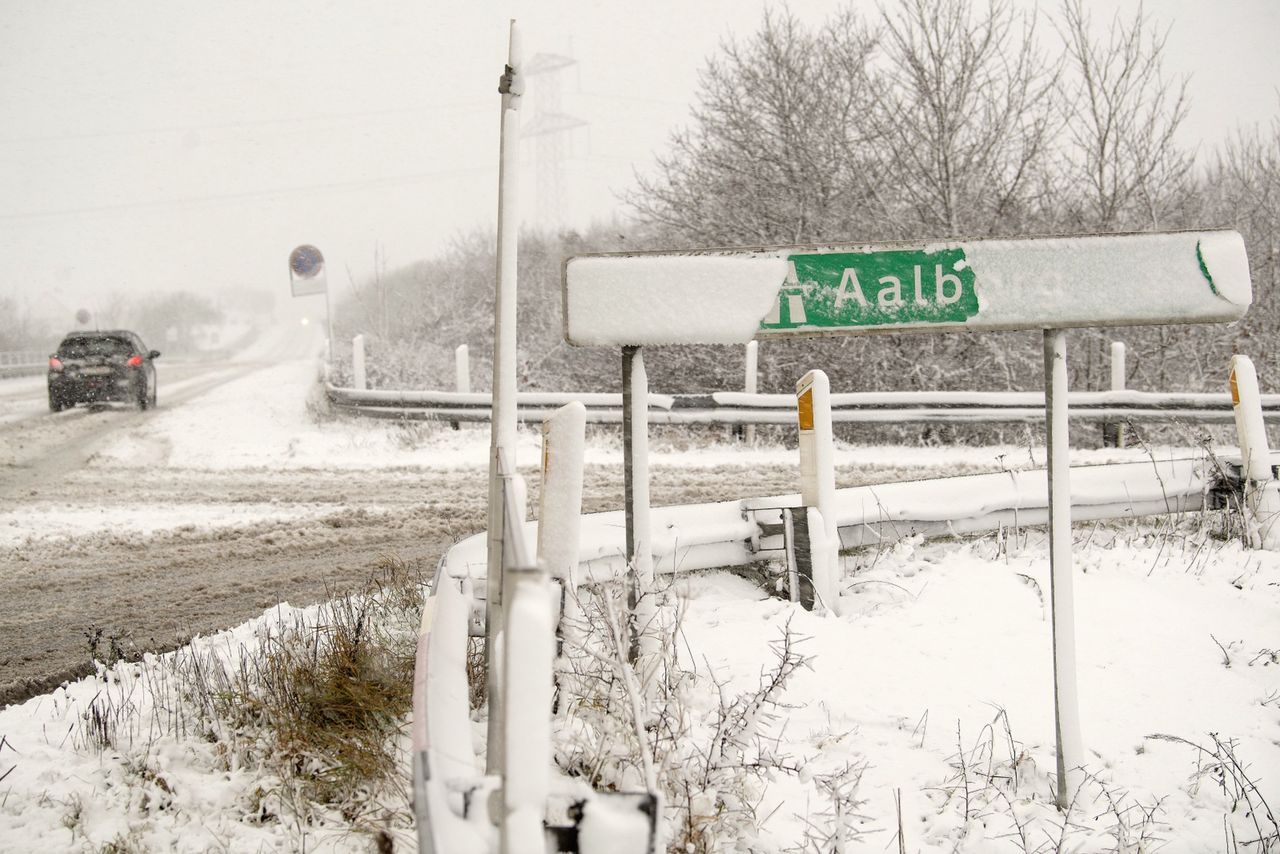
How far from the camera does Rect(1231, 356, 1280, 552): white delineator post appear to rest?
4.45 meters

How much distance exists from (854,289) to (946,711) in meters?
1.51

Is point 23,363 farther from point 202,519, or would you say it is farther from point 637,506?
point 637,506

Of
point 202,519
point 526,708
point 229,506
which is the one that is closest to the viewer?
point 526,708

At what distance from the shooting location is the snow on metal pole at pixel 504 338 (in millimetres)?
2117

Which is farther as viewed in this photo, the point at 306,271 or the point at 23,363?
the point at 23,363

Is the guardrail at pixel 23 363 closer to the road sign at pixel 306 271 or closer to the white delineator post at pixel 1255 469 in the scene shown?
the road sign at pixel 306 271

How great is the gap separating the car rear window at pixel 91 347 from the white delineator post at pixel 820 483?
15994 mm

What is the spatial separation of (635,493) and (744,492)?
14.0 ft

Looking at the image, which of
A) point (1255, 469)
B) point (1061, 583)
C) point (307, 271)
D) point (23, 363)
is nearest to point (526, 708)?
point (1061, 583)

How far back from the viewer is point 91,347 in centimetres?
1585

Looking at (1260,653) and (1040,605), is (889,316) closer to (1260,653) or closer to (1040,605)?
(1040,605)

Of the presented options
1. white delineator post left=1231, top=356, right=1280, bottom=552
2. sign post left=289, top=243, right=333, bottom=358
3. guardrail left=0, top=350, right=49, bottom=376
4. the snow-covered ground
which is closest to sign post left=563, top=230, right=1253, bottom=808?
the snow-covered ground

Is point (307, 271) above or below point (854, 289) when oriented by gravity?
above

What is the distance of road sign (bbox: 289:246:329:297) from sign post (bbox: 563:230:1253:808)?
15.7 metres
